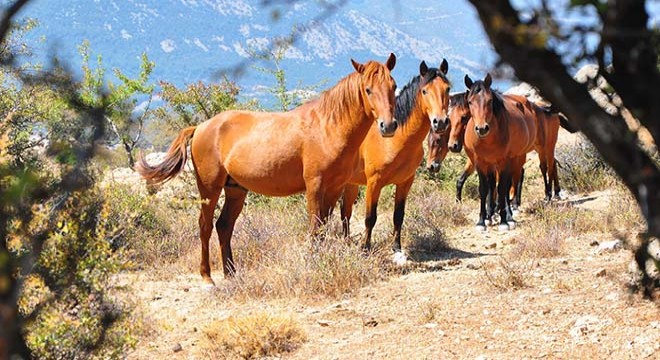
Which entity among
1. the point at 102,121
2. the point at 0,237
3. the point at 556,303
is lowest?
the point at 556,303

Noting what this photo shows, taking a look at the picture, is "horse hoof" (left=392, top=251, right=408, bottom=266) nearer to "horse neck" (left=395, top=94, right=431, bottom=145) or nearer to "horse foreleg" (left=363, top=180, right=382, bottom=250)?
"horse foreleg" (left=363, top=180, right=382, bottom=250)

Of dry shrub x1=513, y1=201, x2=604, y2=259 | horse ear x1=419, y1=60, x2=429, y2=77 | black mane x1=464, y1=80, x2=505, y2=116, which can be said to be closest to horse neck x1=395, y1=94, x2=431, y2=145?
horse ear x1=419, y1=60, x2=429, y2=77

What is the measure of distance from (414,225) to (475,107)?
2.00m

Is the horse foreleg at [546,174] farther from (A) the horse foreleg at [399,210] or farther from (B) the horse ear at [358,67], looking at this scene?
(B) the horse ear at [358,67]

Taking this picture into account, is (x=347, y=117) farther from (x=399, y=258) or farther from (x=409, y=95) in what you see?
(x=399, y=258)

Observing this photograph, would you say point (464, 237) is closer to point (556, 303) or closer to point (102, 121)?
point (556, 303)

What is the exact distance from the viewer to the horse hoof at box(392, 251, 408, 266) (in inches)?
319

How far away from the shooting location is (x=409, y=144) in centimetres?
847

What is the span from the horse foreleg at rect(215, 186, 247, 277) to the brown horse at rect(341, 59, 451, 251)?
1.22 metres

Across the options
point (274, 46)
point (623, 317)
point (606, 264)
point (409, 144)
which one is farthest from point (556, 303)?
point (274, 46)

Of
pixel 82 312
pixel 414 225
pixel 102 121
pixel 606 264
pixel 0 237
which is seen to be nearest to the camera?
pixel 102 121

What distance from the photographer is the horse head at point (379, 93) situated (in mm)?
7328

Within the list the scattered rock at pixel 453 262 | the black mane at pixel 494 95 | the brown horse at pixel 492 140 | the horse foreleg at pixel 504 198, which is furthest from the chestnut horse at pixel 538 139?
the scattered rock at pixel 453 262

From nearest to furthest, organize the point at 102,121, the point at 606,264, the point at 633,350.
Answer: the point at 102,121 → the point at 633,350 → the point at 606,264
